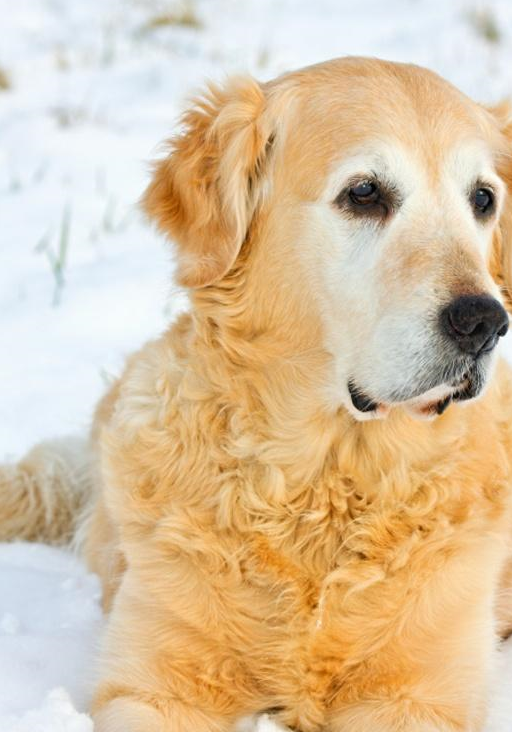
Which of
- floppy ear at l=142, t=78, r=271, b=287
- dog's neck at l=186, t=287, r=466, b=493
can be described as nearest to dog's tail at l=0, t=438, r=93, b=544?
dog's neck at l=186, t=287, r=466, b=493

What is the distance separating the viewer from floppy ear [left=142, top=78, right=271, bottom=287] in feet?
10.9

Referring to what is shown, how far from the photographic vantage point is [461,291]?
2883 mm

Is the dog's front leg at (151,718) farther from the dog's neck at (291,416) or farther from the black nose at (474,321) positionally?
the black nose at (474,321)

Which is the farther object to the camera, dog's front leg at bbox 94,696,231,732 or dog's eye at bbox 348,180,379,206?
dog's eye at bbox 348,180,379,206

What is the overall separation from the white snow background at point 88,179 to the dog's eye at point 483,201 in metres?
0.83

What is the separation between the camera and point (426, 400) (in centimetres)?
310

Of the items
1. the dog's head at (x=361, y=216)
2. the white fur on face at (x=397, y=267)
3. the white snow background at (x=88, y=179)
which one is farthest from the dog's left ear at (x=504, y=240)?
the white snow background at (x=88, y=179)

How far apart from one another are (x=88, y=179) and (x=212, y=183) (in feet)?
14.6

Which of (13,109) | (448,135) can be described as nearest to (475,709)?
(448,135)

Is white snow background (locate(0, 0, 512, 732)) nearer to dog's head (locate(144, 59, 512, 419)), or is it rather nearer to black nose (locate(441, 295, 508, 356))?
dog's head (locate(144, 59, 512, 419))

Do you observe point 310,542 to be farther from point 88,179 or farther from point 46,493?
point 88,179

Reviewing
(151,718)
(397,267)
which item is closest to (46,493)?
(151,718)

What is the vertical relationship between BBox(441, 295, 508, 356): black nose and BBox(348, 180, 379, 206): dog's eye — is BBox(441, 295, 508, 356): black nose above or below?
below

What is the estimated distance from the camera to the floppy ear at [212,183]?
10.9 feet
